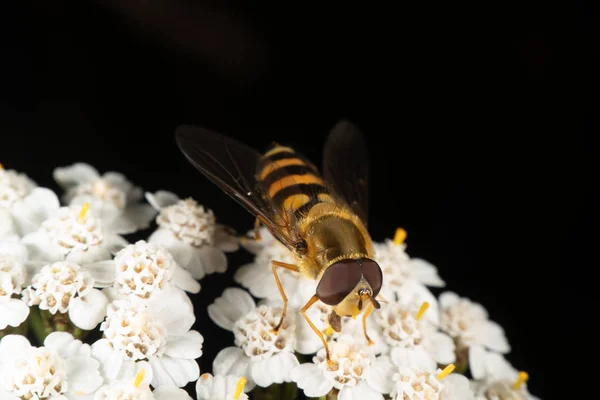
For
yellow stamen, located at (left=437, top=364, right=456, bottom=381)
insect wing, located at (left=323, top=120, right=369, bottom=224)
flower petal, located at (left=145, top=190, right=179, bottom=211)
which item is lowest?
flower petal, located at (left=145, top=190, right=179, bottom=211)

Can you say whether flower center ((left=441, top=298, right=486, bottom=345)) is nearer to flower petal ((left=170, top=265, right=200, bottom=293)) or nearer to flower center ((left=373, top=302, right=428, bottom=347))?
flower center ((left=373, top=302, right=428, bottom=347))

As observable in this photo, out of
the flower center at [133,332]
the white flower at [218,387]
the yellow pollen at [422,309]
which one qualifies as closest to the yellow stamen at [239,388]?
the white flower at [218,387]

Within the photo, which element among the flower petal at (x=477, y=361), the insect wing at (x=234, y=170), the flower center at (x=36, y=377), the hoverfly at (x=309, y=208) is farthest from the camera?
the flower petal at (x=477, y=361)

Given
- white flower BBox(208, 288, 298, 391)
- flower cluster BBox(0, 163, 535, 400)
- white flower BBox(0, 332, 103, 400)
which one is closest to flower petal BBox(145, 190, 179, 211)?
flower cluster BBox(0, 163, 535, 400)

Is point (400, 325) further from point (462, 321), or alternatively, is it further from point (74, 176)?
point (74, 176)

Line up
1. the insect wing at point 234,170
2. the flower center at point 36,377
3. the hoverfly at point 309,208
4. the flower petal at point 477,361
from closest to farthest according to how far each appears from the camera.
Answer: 1. the flower center at point 36,377
2. the hoverfly at point 309,208
3. the insect wing at point 234,170
4. the flower petal at point 477,361

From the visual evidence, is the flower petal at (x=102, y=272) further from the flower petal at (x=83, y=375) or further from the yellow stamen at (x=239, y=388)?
the yellow stamen at (x=239, y=388)
